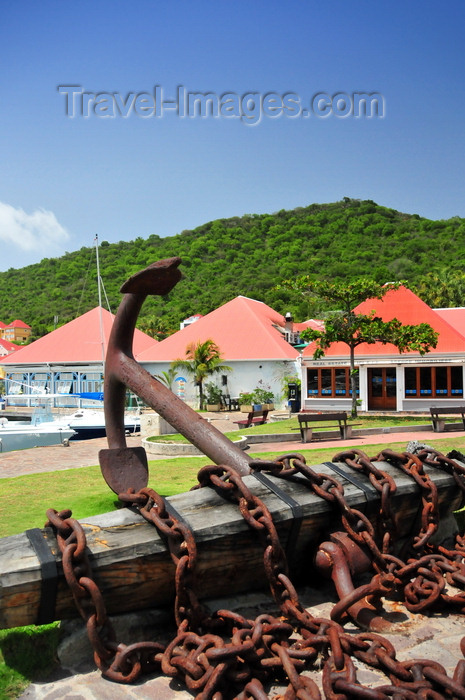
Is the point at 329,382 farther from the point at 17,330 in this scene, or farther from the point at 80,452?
the point at 17,330

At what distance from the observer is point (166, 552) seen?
8.18ft

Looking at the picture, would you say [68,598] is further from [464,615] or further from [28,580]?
[464,615]

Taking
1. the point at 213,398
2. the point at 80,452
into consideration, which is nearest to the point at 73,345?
the point at 213,398

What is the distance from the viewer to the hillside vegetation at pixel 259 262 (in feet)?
183

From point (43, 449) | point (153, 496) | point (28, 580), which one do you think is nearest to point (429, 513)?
point (153, 496)

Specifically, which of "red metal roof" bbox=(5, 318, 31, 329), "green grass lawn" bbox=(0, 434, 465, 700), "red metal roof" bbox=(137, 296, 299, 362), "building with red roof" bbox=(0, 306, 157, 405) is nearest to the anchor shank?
"green grass lawn" bbox=(0, 434, 465, 700)

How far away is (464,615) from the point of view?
293 cm

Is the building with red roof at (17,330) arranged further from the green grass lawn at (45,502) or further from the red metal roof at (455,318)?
the green grass lawn at (45,502)

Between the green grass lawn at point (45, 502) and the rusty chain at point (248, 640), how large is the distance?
43cm

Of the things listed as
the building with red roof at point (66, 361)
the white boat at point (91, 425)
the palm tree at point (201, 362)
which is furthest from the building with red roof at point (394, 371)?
the building with red roof at point (66, 361)

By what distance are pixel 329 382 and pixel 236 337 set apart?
9.38 metres

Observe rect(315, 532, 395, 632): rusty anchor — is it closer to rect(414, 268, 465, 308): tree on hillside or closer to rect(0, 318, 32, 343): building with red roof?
rect(414, 268, 465, 308): tree on hillside

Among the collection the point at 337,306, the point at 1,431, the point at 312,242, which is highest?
the point at 312,242

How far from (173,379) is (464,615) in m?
28.8
